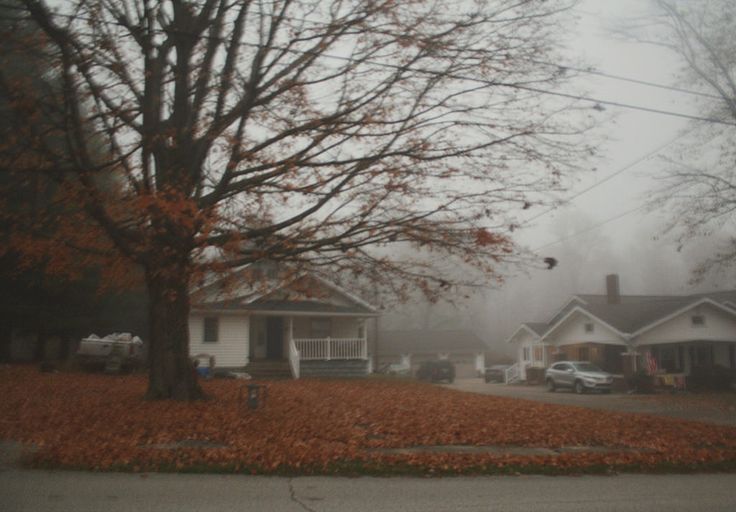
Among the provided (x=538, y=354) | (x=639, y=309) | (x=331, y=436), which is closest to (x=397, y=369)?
(x=538, y=354)

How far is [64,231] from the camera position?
14.7 meters

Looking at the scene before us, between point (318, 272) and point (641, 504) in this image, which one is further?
point (318, 272)

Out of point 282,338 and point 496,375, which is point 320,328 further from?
point 496,375

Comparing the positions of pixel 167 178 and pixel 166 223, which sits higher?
pixel 167 178

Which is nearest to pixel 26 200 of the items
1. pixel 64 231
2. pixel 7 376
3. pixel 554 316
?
pixel 7 376

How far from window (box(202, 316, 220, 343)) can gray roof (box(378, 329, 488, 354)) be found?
3191cm

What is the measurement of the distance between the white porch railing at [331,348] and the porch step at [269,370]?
1.08m

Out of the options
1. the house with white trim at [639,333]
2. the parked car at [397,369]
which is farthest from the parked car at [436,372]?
the parked car at [397,369]


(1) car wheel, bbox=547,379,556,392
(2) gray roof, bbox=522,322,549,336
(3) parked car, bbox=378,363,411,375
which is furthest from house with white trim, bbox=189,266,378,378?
(3) parked car, bbox=378,363,411,375

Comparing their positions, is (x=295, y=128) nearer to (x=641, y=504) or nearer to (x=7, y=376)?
(x=641, y=504)

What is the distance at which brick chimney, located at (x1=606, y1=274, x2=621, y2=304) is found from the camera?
4244 cm

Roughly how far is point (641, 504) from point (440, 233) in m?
7.13

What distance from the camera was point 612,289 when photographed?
4284 centimetres

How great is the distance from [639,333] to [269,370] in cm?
1980
